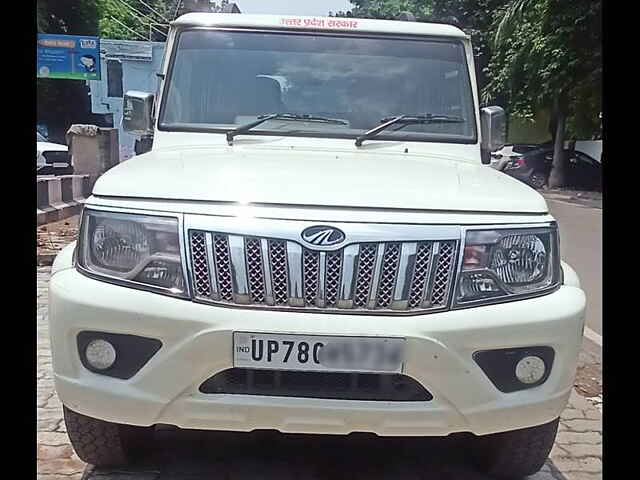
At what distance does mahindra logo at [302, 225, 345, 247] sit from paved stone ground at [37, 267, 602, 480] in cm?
129

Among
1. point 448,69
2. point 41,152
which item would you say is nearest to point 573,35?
point 41,152

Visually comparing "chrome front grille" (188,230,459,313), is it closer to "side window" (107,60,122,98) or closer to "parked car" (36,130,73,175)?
"side window" (107,60,122,98)

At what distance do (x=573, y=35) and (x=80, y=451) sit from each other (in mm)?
18026

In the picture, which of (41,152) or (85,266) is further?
(41,152)

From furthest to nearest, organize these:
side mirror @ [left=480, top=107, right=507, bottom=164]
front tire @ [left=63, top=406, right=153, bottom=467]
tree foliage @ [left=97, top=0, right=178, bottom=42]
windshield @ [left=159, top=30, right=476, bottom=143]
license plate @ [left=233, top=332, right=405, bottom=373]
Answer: tree foliage @ [left=97, top=0, right=178, bottom=42], side mirror @ [left=480, top=107, right=507, bottom=164], windshield @ [left=159, top=30, right=476, bottom=143], front tire @ [left=63, top=406, right=153, bottom=467], license plate @ [left=233, top=332, right=405, bottom=373]

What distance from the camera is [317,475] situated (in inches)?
130

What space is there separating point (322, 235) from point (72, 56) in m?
22.7

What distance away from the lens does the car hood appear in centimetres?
271

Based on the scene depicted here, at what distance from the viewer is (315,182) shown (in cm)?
285

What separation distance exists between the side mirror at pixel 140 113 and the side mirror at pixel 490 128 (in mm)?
1984

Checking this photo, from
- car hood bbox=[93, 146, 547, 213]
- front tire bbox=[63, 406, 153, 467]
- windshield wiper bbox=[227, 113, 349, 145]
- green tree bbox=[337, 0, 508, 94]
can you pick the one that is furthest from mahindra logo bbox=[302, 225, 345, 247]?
green tree bbox=[337, 0, 508, 94]

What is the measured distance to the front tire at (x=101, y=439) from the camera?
9.85 ft
